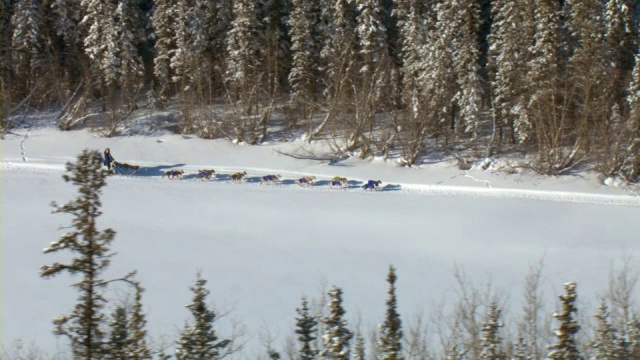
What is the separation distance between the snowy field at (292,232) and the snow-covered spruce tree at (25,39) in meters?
5.73

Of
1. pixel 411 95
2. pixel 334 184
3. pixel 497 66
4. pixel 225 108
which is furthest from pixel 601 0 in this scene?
pixel 225 108

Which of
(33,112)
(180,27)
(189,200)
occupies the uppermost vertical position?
(180,27)

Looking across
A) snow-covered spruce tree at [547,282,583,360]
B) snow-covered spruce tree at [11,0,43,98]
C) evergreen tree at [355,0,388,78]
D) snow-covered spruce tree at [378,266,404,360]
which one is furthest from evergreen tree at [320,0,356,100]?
snow-covered spruce tree at [547,282,583,360]

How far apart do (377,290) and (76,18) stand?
25.2 meters

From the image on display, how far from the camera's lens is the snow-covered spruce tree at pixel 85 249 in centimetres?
625

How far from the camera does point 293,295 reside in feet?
57.0

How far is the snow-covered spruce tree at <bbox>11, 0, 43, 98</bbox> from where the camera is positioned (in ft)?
115

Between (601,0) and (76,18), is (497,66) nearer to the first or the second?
(601,0)

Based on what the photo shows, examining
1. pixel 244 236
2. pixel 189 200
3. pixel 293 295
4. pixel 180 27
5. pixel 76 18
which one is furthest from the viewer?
pixel 76 18

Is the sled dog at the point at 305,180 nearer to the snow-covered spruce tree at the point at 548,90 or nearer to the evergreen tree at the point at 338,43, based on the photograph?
the evergreen tree at the point at 338,43

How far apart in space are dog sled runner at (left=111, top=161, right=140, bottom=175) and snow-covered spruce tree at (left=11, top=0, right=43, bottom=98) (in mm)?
11721

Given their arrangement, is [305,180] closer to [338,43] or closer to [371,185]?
[371,185]

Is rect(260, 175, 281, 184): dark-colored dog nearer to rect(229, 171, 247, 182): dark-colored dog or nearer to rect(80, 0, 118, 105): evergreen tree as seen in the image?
rect(229, 171, 247, 182): dark-colored dog

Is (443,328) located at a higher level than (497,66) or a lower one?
lower
